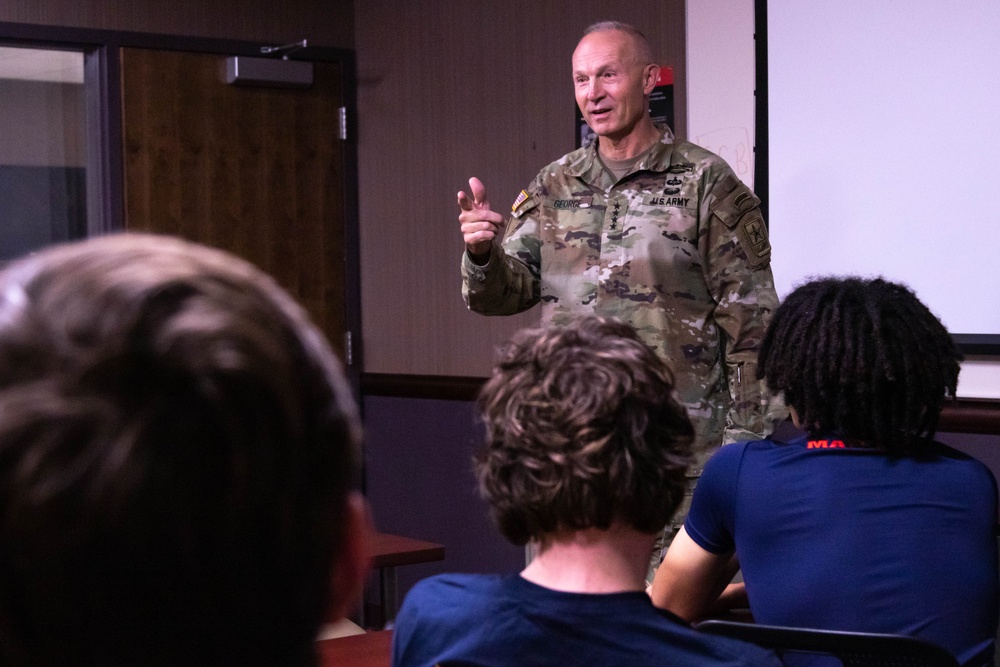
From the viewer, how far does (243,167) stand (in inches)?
186

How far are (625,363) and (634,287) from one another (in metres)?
1.44

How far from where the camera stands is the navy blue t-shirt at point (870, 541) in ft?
4.56

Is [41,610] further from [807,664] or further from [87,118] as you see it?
[87,118]

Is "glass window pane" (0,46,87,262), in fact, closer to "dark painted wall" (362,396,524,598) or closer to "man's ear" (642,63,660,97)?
"dark painted wall" (362,396,524,598)

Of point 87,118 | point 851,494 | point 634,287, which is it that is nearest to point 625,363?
point 851,494

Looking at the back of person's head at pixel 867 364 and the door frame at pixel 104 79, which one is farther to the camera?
the door frame at pixel 104 79

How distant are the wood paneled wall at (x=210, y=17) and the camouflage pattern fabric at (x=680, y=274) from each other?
8.48 feet

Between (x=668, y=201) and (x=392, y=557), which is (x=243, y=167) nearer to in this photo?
(x=392, y=557)

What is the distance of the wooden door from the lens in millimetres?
4500

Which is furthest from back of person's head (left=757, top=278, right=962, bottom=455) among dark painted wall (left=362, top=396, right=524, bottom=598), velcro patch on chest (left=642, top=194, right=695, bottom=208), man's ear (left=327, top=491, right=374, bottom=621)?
dark painted wall (left=362, top=396, right=524, bottom=598)

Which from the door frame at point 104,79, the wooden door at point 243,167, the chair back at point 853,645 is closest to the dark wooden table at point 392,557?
the chair back at point 853,645

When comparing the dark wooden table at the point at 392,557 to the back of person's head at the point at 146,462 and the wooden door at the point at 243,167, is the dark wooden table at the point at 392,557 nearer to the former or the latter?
the wooden door at the point at 243,167

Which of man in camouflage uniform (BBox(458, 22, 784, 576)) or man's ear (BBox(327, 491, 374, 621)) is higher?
man in camouflage uniform (BBox(458, 22, 784, 576))

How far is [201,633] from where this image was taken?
46cm
